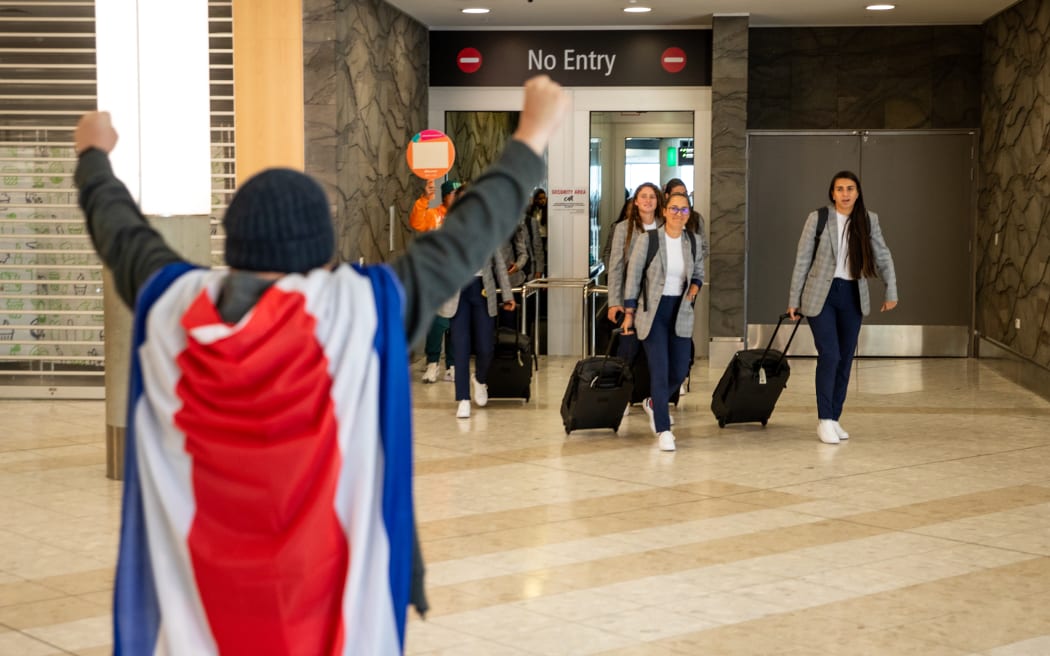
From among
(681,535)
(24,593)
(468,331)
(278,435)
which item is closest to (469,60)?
(468,331)

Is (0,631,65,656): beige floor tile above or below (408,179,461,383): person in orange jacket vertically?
below

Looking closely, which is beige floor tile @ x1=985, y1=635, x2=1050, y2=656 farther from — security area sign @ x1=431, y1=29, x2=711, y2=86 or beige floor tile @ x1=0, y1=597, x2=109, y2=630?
security area sign @ x1=431, y1=29, x2=711, y2=86

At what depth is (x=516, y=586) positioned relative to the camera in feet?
18.3

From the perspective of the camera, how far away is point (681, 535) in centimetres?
648

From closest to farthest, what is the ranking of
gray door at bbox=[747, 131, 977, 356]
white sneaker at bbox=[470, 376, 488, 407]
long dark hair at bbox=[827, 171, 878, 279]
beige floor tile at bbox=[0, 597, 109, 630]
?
beige floor tile at bbox=[0, 597, 109, 630]
long dark hair at bbox=[827, 171, 878, 279]
white sneaker at bbox=[470, 376, 488, 407]
gray door at bbox=[747, 131, 977, 356]

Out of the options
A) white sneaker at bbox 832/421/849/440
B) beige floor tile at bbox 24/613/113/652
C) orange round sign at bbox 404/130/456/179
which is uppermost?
orange round sign at bbox 404/130/456/179

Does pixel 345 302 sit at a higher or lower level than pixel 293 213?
lower

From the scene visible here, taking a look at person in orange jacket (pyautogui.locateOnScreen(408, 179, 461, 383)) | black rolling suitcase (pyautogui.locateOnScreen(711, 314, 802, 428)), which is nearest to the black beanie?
black rolling suitcase (pyautogui.locateOnScreen(711, 314, 802, 428))

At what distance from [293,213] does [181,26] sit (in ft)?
18.8

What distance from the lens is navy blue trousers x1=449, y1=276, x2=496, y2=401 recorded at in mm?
10266

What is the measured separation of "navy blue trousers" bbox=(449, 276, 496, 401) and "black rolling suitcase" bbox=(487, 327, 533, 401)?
27 cm

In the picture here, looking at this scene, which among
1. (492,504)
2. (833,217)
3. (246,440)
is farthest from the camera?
(833,217)

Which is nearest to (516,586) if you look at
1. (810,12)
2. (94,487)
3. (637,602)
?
(637,602)

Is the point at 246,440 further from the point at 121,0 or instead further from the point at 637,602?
the point at 121,0
